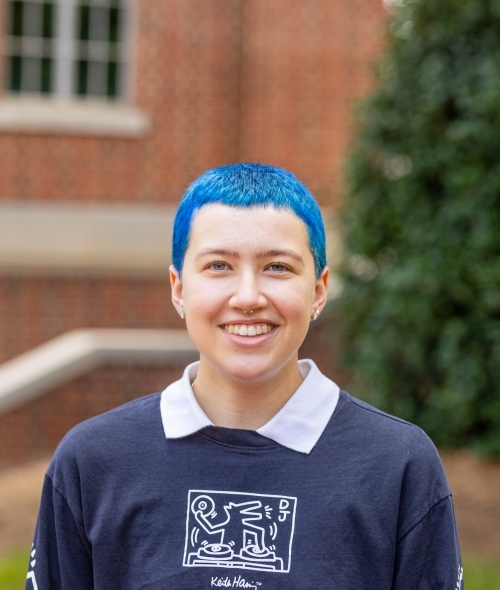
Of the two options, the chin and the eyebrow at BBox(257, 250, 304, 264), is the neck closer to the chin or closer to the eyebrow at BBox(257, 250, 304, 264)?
the chin

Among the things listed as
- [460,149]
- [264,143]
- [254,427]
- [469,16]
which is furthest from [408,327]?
[254,427]

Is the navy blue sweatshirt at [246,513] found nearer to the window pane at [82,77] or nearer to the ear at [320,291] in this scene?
the ear at [320,291]

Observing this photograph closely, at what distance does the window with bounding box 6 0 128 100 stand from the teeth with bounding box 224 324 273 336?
25.5ft

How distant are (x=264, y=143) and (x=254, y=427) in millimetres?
7307

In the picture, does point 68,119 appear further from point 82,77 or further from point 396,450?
point 396,450

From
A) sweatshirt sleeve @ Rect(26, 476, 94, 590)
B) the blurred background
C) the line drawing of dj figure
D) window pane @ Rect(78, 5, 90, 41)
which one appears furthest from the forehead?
window pane @ Rect(78, 5, 90, 41)

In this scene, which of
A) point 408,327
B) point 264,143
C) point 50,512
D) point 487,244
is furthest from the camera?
point 264,143

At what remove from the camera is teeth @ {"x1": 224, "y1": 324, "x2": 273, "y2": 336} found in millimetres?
1822

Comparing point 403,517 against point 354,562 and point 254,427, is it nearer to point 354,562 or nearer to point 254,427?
point 354,562

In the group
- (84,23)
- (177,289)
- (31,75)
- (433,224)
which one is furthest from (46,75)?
(177,289)

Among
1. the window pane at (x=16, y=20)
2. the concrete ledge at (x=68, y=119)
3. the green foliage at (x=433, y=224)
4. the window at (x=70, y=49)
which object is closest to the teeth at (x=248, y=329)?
the green foliage at (x=433, y=224)

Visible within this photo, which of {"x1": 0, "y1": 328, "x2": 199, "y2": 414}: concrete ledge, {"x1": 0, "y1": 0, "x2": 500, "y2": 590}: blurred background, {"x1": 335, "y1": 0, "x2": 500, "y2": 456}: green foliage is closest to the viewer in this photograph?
{"x1": 335, "y1": 0, "x2": 500, "y2": 456}: green foliage

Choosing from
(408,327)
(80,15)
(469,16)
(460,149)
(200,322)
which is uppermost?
(80,15)

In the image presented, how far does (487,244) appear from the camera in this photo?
565 centimetres
